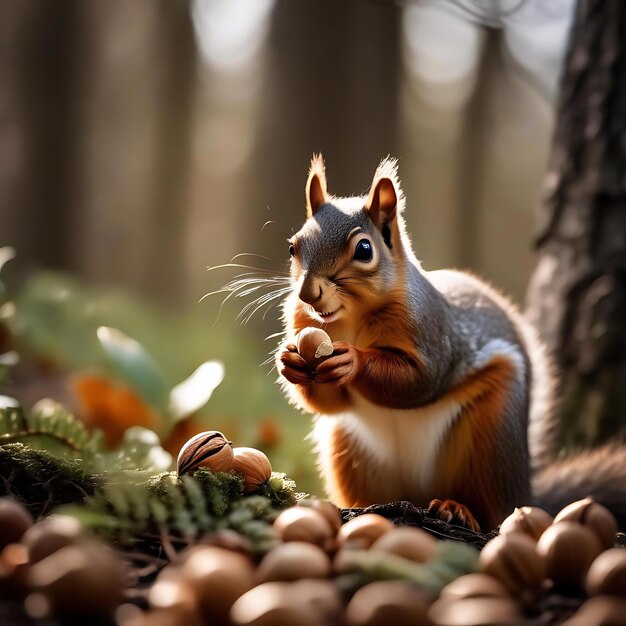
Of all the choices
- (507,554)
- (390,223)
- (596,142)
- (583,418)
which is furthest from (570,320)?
(507,554)

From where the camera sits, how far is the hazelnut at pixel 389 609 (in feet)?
2.02

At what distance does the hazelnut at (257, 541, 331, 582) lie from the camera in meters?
0.72

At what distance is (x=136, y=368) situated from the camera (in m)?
1.80

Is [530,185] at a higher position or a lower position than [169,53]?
lower

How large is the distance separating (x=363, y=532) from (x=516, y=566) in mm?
164

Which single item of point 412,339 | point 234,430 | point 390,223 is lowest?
point 234,430

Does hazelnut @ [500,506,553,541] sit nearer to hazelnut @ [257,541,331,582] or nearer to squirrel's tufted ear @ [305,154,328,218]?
hazelnut @ [257,541,331,582]

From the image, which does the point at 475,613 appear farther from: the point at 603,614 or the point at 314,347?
the point at 314,347

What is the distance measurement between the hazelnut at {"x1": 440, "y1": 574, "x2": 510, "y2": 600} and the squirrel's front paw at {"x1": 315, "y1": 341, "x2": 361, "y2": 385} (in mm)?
469

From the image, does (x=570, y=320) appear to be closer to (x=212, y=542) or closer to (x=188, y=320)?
(x=212, y=542)

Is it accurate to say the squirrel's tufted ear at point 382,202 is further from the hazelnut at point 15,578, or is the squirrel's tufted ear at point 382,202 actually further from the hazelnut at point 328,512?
the hazelnut at point 15,578

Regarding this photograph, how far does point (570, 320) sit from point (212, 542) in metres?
1.34

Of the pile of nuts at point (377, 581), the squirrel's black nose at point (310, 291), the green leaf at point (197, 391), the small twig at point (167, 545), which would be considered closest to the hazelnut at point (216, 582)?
the pile of nuts at point (377, 581)

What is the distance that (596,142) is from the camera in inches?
74.9
